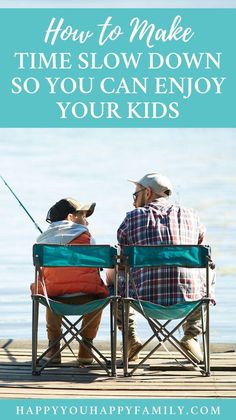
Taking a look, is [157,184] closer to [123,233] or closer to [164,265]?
[123,233]

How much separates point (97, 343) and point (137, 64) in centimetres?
726

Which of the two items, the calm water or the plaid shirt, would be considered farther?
the calm water

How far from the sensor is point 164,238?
708cm

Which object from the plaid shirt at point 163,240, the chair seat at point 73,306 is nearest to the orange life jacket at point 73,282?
the plaid shirt at point 163,240

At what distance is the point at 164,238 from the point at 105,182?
11245 mm

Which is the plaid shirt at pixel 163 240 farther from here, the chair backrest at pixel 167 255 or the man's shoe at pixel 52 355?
the man's shoe at pixel 52 355

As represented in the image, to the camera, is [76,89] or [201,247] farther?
[76,89]

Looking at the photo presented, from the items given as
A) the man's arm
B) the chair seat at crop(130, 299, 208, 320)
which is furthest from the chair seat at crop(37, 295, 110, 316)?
the man's arm

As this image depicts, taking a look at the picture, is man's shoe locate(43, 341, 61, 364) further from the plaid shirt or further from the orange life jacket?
the plaid shirt

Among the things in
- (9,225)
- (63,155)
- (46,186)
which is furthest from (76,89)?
(63,155)

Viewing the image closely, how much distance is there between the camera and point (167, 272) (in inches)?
277

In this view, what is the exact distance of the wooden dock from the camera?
643cm

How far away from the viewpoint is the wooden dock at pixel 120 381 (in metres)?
6.43

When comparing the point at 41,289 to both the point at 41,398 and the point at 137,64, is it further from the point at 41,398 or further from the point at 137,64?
the point at 137,64
